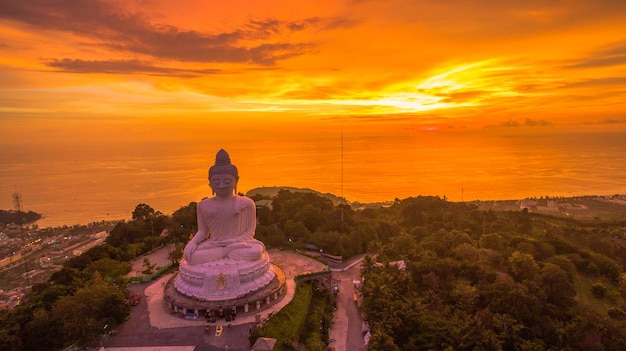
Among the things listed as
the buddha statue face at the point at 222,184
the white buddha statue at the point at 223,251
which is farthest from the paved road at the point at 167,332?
the buddha statue face at the point at 222,184

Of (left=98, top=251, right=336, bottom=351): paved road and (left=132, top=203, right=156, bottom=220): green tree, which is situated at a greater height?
(left=132, top=203, right=156, bottom=220): green tree

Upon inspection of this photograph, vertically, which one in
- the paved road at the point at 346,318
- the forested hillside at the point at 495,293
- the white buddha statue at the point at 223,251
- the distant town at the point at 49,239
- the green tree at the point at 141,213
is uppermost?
the white buddha statue at the point at 223,251

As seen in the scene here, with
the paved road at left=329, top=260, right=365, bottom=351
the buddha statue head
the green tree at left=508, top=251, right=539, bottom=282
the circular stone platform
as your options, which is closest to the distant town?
the circular stone platform

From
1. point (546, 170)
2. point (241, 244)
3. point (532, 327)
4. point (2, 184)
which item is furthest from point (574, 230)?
point (2, 184)

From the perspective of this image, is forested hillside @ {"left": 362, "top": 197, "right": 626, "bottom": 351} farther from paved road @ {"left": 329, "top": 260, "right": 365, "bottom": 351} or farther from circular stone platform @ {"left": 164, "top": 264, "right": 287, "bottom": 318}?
circular stone platform @ {"left": 164, "top": 264, "right": 287, "bottom": 318}

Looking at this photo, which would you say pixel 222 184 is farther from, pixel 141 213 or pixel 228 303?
pixel 141 213

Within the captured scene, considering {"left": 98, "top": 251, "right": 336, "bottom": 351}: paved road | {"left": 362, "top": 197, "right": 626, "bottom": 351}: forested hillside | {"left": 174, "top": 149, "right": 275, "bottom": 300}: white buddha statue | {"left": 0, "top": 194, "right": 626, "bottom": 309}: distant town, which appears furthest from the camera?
{"left": 0, "top": 194, "right": 626, "bottom": 309}: distant town

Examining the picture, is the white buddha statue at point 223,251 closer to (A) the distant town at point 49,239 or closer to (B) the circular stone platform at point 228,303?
(B) the circular stone platform at point 228,303

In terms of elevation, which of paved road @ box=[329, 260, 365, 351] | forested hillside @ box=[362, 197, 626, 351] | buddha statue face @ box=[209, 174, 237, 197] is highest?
buddha statue face @ box=[209, 174, 237, 197]
